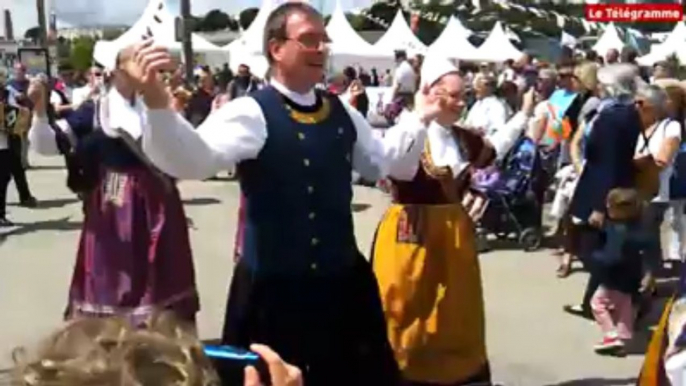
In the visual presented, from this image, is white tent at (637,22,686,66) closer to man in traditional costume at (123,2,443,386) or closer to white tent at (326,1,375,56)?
white tent at (326,1,375,56)

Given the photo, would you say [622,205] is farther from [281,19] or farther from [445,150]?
[281,19]

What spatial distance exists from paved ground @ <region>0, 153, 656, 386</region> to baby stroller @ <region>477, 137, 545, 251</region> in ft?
0.92

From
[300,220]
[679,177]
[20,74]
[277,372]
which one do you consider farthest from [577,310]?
[20,74]

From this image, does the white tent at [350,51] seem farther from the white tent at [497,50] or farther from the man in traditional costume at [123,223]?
the man in traditional costume at [123,223]

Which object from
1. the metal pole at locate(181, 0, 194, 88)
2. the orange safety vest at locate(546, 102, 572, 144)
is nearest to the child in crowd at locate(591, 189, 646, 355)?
the orange safety vest at locate(546, 102, 572, 144)

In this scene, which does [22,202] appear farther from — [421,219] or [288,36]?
[288,36]

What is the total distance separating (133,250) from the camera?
4.31 m

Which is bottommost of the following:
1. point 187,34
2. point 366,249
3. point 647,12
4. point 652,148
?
point 366,249

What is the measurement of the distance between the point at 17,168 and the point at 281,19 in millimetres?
8526

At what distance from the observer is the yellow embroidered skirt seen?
427 cm

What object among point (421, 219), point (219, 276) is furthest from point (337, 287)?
point (219, 276)

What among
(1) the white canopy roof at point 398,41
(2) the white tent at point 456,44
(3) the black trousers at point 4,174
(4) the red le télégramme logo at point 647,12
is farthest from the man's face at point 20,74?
(4) the red le télégramme logo at point 647,12

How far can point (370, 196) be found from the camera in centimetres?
1196

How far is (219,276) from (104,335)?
6.23 m
